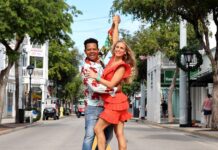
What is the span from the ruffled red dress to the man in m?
0.10

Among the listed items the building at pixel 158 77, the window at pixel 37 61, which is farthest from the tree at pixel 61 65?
the building at pixel 158 77

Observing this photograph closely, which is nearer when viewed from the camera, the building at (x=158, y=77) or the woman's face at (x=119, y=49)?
the woman's face at (x=119, y=49)

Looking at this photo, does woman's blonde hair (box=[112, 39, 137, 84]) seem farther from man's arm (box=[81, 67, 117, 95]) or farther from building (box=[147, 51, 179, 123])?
building (box=[147, 51, 179, 123])

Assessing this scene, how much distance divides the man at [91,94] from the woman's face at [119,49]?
1.01 ft

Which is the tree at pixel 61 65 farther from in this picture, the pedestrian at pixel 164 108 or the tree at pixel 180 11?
the tree at pixel 180 11

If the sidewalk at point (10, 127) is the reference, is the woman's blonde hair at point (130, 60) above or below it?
above

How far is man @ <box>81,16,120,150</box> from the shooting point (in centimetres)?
714

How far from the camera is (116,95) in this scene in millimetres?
6969

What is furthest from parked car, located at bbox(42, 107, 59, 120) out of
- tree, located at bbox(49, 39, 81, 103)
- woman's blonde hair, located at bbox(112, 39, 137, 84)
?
woman's blonde hair, located at bbox(112, 39, 137, 84)

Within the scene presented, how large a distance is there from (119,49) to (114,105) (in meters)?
0.72

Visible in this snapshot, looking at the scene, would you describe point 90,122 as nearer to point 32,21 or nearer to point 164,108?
point 32,21

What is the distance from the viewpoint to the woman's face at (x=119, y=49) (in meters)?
6.98

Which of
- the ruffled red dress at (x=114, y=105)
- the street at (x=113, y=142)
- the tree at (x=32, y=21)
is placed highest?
the tree at (x=32, y=21)

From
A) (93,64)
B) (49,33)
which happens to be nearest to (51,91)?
(49,33)
